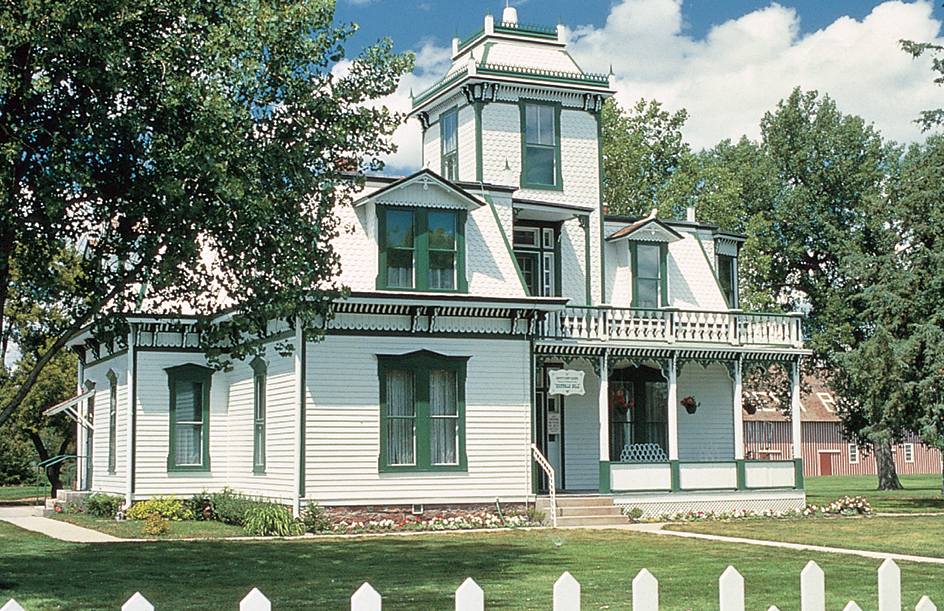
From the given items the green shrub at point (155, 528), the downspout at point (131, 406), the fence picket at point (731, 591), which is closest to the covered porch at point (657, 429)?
the green shrub at point (155, 528)

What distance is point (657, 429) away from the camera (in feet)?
105

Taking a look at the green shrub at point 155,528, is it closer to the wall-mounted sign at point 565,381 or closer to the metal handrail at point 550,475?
the metal handrail at point 550,475

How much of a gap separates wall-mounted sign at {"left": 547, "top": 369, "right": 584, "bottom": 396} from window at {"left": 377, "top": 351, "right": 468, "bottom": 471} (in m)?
3.24

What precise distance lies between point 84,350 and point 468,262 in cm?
1431

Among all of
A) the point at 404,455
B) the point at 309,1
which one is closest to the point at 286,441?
the point at 404,455

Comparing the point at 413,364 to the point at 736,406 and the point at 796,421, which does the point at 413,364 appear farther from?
the point at 796,421

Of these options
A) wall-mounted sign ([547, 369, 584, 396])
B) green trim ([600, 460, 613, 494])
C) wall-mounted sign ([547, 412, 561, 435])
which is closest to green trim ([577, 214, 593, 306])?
wall-mounted sign ([547, 369, 584, 396])

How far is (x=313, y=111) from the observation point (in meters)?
17.2

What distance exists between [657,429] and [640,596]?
27300 millimetres

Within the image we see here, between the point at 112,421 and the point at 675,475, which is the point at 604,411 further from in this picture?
the point at 112,421

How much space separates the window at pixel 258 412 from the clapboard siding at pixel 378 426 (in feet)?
8.25

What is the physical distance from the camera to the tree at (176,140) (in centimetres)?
1459

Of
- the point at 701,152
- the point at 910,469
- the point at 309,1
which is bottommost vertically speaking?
the point at 910,469

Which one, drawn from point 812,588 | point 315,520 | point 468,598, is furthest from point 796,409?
point 468,598
